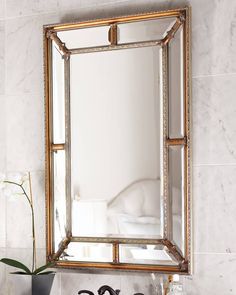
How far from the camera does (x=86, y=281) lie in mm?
2133

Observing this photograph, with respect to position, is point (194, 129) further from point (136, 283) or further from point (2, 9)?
point (2, 9)

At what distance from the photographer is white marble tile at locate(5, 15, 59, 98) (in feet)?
7.41

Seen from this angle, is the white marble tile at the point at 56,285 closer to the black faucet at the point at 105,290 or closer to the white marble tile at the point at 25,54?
the black faucet at the point at 105,290

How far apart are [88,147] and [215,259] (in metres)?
0.66

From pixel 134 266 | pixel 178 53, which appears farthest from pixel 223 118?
pixel 134 266

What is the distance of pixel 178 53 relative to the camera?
6.57 ft

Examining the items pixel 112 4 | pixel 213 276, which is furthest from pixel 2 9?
pixel 213 276

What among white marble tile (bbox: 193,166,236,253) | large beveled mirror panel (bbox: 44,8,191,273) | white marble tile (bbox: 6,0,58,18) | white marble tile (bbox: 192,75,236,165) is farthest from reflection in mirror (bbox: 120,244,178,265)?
white marble tile (bbox: 6,0,58,18)

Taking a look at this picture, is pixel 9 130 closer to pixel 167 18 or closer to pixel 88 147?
pixel 88 147

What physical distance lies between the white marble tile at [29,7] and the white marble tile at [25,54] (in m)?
0.02

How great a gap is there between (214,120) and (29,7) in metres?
0.95

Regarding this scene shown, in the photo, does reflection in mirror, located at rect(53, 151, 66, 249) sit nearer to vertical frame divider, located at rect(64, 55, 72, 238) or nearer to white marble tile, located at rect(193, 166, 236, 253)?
vertical frame divider, located at rect(64, 55, 72, 238)

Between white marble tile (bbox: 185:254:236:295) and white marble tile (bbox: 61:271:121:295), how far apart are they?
0.30m

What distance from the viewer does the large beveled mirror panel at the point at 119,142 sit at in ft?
6.54
